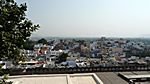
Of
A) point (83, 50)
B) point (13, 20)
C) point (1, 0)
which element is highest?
point (1, 0)

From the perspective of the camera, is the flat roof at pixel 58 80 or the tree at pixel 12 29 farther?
the flat roof at pixel 58 80

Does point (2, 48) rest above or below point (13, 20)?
below

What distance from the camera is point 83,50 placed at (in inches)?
3452

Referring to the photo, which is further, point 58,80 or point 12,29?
point 58,80

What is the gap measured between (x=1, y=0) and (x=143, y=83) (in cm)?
1544

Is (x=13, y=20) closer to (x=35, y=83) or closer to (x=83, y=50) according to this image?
(x=35, y=83)

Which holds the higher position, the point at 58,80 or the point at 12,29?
the point at 12,29

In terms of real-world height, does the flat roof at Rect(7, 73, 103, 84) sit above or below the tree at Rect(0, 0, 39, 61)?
below

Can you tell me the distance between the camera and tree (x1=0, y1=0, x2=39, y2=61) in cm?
409

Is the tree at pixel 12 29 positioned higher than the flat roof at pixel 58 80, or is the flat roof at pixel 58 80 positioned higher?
the tree at pixel 12 29

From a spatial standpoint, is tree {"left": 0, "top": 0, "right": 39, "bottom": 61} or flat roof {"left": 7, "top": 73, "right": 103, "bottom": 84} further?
flat roof {"left": 7, "top": 73, "right": 103, "bottom": 84}

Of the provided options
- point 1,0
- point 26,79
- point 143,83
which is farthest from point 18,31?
point 143,83

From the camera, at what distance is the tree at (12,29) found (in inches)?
161

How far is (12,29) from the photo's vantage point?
4211 mm
